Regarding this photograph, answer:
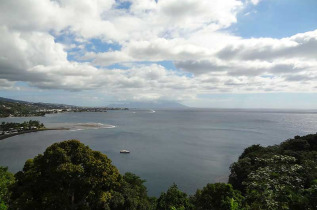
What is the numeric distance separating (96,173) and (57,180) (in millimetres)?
2299

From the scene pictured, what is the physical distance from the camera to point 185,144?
73500 millimetres

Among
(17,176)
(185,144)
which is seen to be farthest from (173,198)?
(185,144)

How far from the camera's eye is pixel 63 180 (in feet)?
45.1

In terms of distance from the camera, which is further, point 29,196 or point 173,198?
point 173,198

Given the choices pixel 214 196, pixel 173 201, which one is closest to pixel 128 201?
pixel 173 201

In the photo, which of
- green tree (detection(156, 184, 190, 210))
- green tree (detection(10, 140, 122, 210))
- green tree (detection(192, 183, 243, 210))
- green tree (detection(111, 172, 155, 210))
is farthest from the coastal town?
green tree (detection(192, 183, 243, 210))

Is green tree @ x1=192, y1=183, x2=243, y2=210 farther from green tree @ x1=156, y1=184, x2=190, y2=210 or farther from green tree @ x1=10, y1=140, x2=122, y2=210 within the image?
green tree @ x1=10, y1=140, x2=122, y2=210

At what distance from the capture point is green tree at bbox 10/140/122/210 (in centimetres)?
1344

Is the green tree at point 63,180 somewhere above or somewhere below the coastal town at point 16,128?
A: above

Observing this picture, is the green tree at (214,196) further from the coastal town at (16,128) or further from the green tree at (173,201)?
the coastal town at (16,128)

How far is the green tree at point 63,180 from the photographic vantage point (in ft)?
44.1

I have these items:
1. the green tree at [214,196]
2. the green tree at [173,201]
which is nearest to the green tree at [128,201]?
the green tree at [173,201]

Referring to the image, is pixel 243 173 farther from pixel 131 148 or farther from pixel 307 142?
pixel 131 148

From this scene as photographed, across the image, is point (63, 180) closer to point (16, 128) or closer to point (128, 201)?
point (128, 201)
